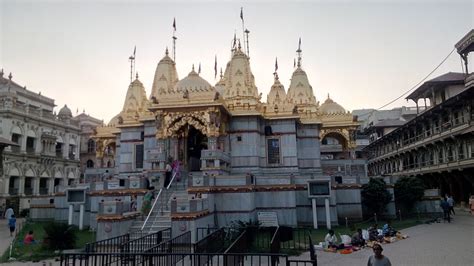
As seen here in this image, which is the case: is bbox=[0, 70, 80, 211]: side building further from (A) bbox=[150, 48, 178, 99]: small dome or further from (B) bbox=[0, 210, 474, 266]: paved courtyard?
(B) bbox=[0, 210, 474, 266]: paved courtyard

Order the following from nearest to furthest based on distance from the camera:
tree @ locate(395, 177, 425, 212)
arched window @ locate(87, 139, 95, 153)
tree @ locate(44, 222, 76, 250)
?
tree @ locate(44, 222, 76, 250) → tree @ locate(395, 177, 425, 212) → arched window @ locate(87, 139, 95, 153)

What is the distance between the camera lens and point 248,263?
12.6 meters

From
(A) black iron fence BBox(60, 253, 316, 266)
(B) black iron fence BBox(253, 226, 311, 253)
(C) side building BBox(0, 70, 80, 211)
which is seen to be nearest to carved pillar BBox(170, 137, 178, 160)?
(B) black iron fence BBox(253, 226, 311, 253)

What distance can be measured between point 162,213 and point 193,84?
368 inches

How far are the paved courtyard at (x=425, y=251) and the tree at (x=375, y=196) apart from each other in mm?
3913

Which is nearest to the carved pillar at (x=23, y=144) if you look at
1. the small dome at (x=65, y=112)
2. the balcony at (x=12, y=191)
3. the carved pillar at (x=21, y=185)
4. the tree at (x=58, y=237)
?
the carved pillar at (x=21, y=185)

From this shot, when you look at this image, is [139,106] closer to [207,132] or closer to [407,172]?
[207,132]

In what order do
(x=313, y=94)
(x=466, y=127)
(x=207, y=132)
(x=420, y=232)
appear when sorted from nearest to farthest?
(x=420, y=232) < (x=207, y=132) < (x=466, y=127) < (x=313, y=94)

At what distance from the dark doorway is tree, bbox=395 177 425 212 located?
45.3 ft

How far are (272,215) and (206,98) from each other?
26.6ft

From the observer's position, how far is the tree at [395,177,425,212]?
81.0 feet

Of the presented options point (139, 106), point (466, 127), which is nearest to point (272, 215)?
point (139, 106)

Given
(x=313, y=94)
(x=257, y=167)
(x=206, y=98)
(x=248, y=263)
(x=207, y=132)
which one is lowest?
(x=248, y=263)

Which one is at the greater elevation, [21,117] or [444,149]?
[21,117]
